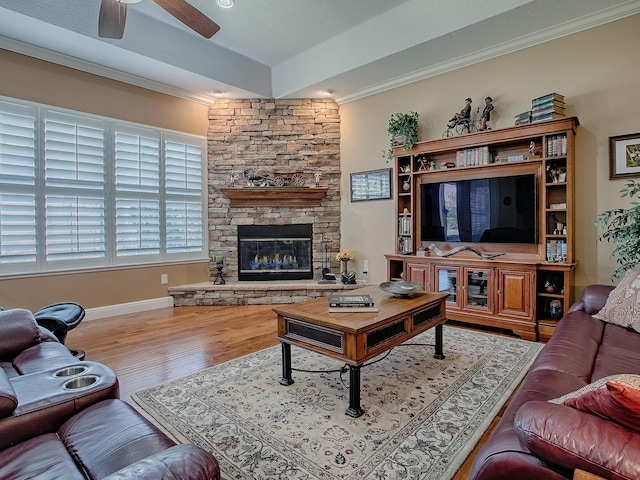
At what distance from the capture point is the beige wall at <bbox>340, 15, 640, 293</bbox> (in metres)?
3.40

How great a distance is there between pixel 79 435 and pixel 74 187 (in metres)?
4.02

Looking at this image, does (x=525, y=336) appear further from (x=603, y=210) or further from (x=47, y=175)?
(x=47, y=175)

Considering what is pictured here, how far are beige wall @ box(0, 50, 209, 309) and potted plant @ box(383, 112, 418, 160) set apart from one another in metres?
2.97

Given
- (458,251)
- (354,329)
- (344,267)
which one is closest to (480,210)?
(458,251)

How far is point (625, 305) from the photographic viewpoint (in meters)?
2.37

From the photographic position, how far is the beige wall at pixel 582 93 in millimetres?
3398

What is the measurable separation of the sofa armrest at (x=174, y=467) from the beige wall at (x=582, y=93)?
4.03m

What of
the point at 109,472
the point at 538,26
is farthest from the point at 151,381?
the point at 538,26

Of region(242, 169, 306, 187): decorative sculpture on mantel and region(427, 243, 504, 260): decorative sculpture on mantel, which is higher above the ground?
region(242, 169, 306, 187): decorative sculpture on mantel

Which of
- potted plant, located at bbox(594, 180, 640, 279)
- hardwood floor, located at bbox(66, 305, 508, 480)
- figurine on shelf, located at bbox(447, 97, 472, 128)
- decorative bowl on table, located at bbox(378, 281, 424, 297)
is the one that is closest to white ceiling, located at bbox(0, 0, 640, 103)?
figurine on shelf, located at bbox(447, 97, 472, 128)

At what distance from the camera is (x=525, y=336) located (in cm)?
358

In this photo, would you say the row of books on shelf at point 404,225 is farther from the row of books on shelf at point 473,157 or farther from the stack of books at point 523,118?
the stack of books at point 523,118

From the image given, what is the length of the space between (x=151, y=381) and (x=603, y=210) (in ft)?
14.4

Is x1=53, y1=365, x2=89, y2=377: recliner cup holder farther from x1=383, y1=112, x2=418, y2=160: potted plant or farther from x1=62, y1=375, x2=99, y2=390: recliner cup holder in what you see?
x1=383, y1=112, x2=418, y2=160: potted plant
